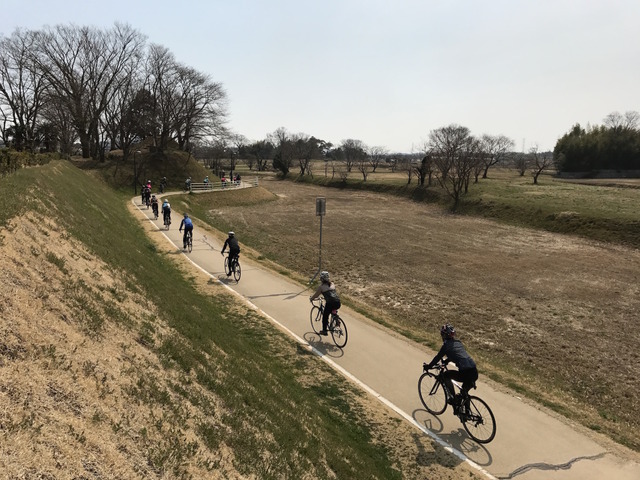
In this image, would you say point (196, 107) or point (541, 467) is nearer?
point (541, 467)

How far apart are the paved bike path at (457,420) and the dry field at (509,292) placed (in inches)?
36.4

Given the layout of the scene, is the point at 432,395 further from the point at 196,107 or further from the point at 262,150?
the point at 262,150

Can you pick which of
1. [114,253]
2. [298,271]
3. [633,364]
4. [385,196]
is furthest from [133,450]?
[385,196]

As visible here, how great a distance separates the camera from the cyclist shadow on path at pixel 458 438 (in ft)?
21.5

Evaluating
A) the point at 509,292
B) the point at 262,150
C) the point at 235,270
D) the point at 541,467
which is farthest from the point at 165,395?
the point at 262,150

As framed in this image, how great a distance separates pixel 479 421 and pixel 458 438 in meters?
0.50

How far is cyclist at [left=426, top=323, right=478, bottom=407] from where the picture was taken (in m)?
6.85

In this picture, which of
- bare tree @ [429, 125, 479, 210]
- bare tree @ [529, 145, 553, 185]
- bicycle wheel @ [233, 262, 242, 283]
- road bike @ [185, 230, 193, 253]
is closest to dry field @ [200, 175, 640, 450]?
bicycle wheel @ [233, 262, 242, 283]

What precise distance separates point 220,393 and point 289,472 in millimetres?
1720

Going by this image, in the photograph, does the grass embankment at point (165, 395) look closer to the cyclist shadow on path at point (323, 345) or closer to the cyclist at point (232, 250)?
the cyclist shadow on path at point (323, 345)

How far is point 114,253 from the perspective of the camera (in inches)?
422

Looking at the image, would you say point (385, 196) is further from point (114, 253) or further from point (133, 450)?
point (133, 450)

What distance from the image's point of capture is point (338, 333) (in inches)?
410

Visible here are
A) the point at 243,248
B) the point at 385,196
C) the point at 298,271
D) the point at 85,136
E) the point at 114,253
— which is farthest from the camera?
the point at 385,196
